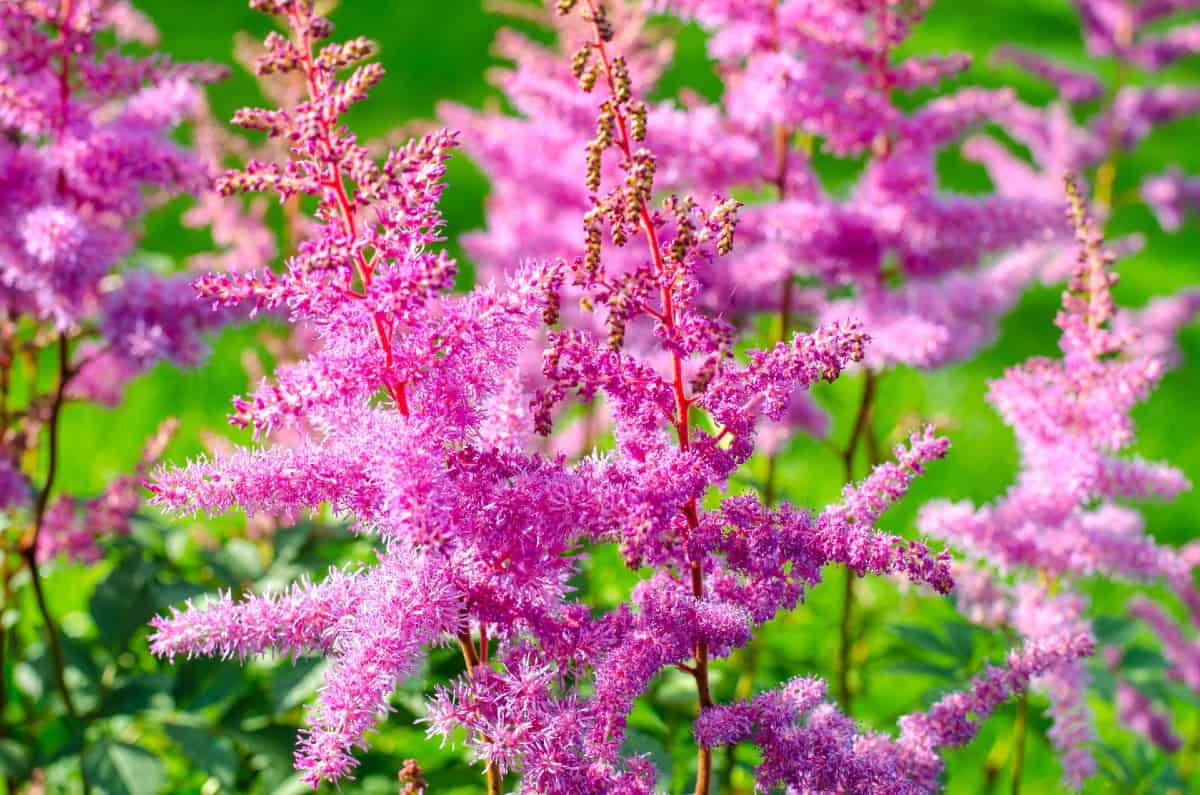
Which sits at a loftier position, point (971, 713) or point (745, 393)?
point (745, 393)

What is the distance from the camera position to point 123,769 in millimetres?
2424

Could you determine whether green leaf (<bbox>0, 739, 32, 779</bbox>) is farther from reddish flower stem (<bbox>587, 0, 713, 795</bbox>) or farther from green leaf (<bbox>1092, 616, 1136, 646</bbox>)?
green leaf (<bbox>1092, 616, 1136, 646</bbox>)

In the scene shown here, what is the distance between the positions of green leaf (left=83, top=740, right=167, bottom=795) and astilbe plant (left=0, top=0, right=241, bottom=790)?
37mm

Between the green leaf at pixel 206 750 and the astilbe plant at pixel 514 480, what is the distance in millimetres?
926

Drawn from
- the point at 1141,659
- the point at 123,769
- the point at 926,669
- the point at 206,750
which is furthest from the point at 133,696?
the point at 1141,659

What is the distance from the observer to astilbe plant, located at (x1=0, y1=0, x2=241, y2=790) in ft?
7.84

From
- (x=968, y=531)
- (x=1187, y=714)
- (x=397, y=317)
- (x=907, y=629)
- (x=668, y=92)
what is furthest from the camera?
(x=668, y=92)

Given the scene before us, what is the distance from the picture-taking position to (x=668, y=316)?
1.46 m

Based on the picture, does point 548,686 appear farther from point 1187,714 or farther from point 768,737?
point 1187,714

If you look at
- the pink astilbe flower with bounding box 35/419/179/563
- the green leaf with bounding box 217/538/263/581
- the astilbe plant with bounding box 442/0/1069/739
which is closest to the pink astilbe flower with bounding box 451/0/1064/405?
the astilbe plant with bounding box 442/0/1069/739

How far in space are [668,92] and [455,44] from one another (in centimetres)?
164

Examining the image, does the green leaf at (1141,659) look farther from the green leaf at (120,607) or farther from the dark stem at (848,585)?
the green leaf at (120,607)

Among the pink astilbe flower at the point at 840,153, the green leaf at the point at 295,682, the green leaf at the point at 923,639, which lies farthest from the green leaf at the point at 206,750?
the green leaf at the point at 923,639

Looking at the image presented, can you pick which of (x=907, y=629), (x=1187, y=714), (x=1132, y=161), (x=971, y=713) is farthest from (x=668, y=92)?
(x=971, y=713)
